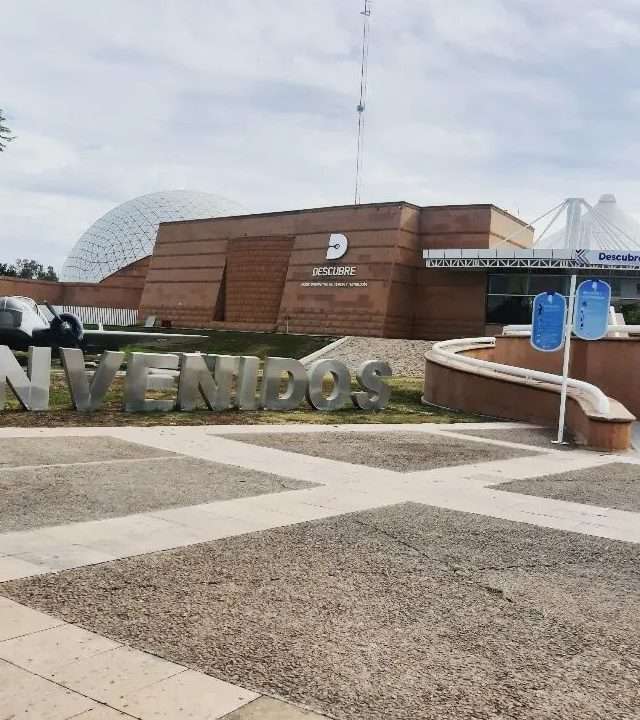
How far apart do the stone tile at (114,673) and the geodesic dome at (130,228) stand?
84.6 m

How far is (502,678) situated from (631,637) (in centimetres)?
134

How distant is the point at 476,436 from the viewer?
1730 cm

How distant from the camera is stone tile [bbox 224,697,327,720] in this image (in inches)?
154

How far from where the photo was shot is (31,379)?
1669cm

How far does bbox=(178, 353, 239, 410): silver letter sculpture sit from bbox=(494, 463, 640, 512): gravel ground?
30.3 feet

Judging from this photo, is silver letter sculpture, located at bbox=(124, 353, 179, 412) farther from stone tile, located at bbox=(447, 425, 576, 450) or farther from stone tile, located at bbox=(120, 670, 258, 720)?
stone tile, located at bbox=(120, 670, 258, 720)

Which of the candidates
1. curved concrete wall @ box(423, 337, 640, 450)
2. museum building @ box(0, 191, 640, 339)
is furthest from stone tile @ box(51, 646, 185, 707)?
museum building @ box(0, 191, 640, 339)

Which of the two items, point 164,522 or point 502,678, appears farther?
point 164,522

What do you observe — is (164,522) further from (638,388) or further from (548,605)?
(638,388)

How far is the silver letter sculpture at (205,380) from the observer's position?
18578mm

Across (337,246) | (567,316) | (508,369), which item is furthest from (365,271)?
(567,316)

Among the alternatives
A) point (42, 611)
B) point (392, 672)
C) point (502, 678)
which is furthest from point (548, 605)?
point (42, 611)

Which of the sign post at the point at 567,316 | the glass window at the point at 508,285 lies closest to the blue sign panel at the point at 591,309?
the sign post at the point at 567,316

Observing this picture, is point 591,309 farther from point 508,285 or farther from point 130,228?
point 130,228
